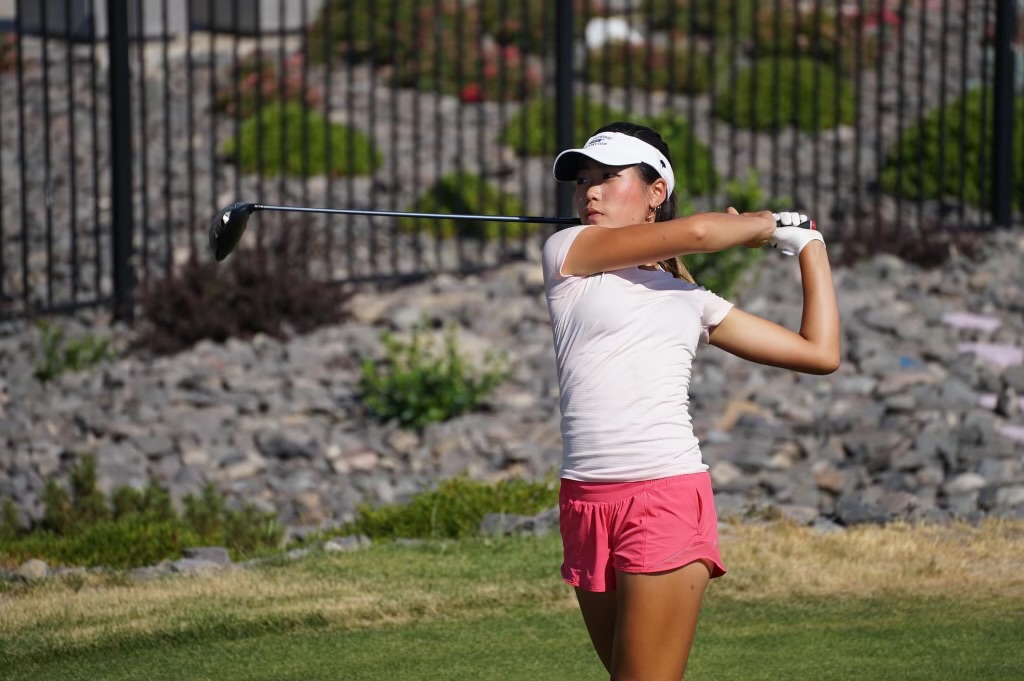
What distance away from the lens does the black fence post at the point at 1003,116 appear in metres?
11.0

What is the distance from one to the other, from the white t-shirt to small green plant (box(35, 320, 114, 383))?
6.18 m

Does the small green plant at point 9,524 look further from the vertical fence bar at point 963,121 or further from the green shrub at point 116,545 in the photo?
the vertical fence bar at point 963,121

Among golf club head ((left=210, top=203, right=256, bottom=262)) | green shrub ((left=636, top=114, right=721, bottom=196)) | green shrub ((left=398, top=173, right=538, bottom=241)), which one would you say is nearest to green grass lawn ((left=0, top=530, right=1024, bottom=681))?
golf club head ((left=210, top=203, right=256, bottom=262))

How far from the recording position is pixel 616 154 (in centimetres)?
350

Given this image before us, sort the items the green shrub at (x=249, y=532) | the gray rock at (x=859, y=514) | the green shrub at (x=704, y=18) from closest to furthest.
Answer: the gray rock at (x=859, y=514) → the green shrub at (x=249, y=532) → the green shrub at (x=704, y=18)

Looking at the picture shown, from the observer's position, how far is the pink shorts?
3240mm

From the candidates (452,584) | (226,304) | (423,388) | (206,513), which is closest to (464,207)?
(226,304)

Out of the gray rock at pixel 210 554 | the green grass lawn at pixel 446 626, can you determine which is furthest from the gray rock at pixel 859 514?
the gray rock at pixel 210 554

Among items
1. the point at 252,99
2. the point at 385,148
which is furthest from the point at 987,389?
the point at 252,99

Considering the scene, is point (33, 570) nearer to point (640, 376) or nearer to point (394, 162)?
point (640, 376)

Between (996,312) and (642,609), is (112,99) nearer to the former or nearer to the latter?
(996,312)

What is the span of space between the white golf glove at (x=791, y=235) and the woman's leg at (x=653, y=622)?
0.73 metres

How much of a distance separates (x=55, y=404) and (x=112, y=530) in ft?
7.73

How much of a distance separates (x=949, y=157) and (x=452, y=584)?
7.64m
